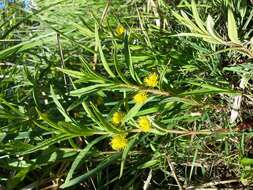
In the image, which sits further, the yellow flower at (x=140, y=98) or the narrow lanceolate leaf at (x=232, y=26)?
the yellow flower at (x=140, y=98)

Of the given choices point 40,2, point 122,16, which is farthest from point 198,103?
point 40,2

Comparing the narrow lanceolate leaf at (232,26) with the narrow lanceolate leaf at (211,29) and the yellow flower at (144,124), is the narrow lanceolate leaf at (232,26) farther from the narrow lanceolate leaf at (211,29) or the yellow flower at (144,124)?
the yellow flower at (144,124)

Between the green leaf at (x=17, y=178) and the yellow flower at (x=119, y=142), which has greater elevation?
the yellow flower at (x=119, y=142)

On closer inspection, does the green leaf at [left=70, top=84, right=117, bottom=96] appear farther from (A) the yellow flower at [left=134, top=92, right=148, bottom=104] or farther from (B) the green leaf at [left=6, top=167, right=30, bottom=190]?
(B) the green leaf at [left=6, top=167, right=30, bottom=190]

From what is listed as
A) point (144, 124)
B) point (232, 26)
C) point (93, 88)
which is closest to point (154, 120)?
point (144, 124)

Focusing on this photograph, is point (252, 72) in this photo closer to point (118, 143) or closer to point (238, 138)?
point (238, 138)

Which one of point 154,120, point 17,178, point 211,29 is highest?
point 211,29

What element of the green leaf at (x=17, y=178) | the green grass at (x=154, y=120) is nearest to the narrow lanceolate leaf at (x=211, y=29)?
the green grass at (x=154, y=120)

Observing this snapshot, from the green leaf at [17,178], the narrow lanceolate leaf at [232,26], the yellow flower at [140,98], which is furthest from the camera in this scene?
the green leaf at [17,178]

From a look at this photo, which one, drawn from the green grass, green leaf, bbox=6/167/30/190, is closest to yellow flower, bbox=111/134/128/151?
the green grass

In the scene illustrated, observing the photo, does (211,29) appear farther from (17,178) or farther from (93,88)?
(17,178)

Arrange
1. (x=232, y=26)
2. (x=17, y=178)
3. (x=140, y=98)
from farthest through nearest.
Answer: (x=17, y=178), (x=140, y=98), (x=232, y=26)
